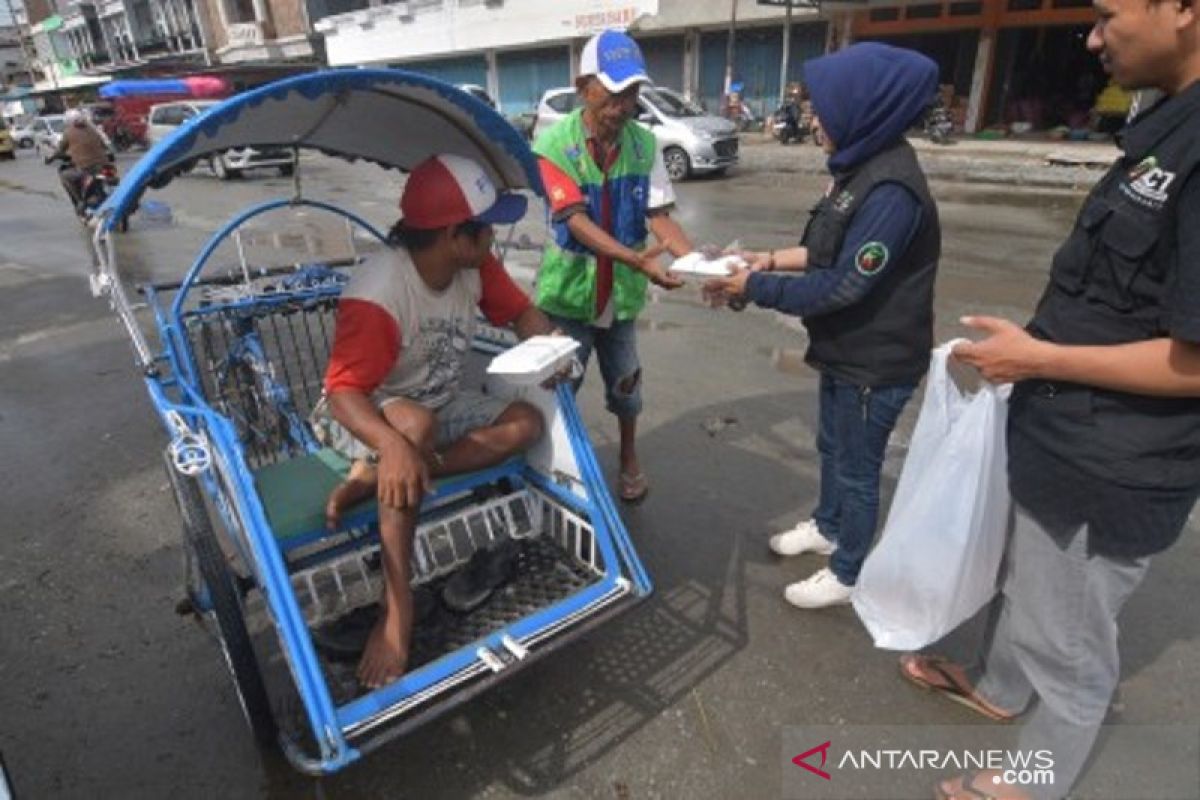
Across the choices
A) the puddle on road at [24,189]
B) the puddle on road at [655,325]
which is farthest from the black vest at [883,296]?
the puddle on road at [24,189]

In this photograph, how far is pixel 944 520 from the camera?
211 cm

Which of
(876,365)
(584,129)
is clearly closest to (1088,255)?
(876,365)

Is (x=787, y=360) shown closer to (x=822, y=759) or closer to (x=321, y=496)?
(x=822, y=759)

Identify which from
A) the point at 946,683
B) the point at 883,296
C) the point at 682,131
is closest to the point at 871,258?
the point at 883,296

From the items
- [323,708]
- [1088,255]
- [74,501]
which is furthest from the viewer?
[74,501]

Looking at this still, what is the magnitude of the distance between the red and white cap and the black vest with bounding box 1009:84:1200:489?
160 centimetres

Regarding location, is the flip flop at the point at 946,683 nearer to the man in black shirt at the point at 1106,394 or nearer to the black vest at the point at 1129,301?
the man in black shirt at the point at 1106,394

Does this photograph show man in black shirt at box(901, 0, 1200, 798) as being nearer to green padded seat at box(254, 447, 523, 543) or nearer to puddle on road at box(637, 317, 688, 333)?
green padded seat at box(254, 447, 523, 543)

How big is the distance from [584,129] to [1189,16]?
2.05m

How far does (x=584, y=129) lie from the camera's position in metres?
3.07

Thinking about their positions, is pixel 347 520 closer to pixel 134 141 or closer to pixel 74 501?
pixel 74 501

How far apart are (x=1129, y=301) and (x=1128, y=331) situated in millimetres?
63

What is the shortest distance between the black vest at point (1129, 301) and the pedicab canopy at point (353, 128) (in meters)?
1.78

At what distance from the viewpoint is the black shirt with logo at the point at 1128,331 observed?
4.74 feet
